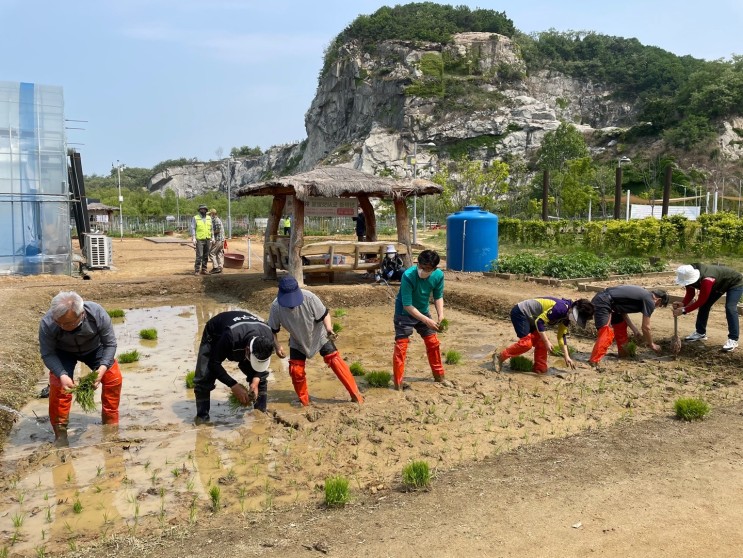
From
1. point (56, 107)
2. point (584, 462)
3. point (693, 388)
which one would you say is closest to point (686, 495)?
point (584, 462)

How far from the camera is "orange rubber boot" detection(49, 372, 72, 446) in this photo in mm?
5688

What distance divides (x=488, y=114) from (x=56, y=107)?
72.9 meters

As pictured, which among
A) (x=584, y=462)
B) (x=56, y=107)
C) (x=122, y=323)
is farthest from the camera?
(x=56, y=107)

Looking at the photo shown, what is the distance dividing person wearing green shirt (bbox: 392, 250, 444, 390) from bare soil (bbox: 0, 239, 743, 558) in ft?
1.42

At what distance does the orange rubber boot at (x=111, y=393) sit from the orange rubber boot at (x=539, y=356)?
473 cm

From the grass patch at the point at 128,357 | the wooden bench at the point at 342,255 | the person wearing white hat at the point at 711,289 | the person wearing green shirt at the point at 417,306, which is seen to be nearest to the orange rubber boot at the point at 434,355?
the person wearing green shirt at the point at 417,306

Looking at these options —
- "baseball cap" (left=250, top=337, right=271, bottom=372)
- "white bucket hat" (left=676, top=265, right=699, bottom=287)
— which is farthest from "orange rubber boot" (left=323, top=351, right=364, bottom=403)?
"white bucket hat" (left=676, top=265, right=699, bottom=287)

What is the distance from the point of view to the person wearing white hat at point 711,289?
8.02 metres

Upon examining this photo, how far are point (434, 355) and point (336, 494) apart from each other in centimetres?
332

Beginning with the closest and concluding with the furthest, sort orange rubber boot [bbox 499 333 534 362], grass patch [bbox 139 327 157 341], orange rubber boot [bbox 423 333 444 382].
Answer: orange rubber boot [bbox 423 333 444 382]
orange rubber boot [bbox 499 333 534 362]
grass patch [bbox 139 327 157 341]

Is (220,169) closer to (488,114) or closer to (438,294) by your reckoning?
(488,114)

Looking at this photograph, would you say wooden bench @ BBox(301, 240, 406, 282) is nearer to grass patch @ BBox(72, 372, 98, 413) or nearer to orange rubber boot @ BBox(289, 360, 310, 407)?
orange rubber boot @ BBox(289, 360, 310, 407)

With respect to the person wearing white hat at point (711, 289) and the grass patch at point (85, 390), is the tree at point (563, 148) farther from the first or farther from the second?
the grass patch at point (85, 390)

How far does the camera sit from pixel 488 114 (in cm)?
8456
